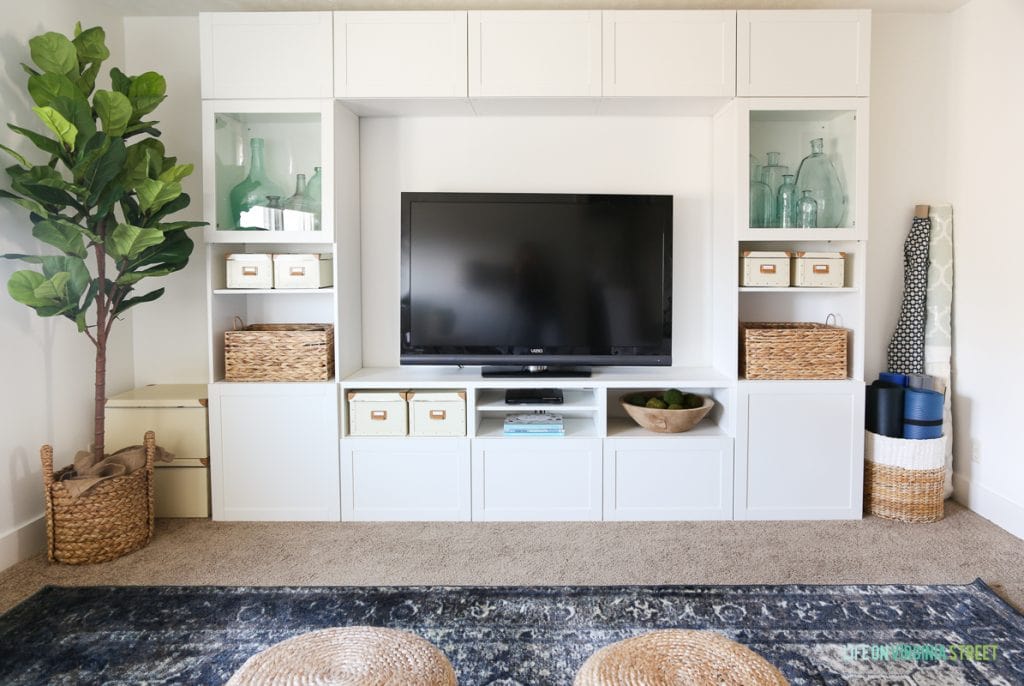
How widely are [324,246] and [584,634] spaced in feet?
7.20

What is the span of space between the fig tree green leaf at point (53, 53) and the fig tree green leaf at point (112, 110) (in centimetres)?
17

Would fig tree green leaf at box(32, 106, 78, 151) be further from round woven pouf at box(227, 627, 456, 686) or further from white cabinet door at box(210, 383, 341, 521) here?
round woven pouf at box(227, 627, 456, 686)

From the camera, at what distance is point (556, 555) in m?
2.65

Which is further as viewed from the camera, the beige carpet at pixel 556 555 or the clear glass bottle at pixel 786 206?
the clear glass bottle at pixel 786 206

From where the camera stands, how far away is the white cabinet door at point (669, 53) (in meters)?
2.89

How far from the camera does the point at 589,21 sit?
2.90 metres

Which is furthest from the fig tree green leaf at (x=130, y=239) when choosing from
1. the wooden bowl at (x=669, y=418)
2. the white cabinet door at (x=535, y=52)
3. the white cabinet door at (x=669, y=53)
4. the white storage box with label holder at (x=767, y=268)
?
the white storage box with label holder at (x=767, y=268)

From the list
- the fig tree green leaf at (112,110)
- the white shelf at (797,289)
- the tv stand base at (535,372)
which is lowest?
the tv stand base at (535,372)

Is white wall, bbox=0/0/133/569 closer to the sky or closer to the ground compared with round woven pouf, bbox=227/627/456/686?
closer to the sky

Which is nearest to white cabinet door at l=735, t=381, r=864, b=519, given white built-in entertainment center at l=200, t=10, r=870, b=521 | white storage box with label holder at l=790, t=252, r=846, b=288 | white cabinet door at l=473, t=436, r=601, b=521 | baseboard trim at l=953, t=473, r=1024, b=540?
white built-in entertainment center at l=200, t=10, r=870, b=521

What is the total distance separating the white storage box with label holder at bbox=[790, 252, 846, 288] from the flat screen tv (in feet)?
1.96

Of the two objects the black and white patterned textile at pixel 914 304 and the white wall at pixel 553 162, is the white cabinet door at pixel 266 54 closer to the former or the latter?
the white wall at pixel 553 162

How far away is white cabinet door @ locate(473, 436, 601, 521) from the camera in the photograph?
9.84 feet

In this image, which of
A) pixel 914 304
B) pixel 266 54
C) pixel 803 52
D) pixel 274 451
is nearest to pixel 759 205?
pixel 803 52
